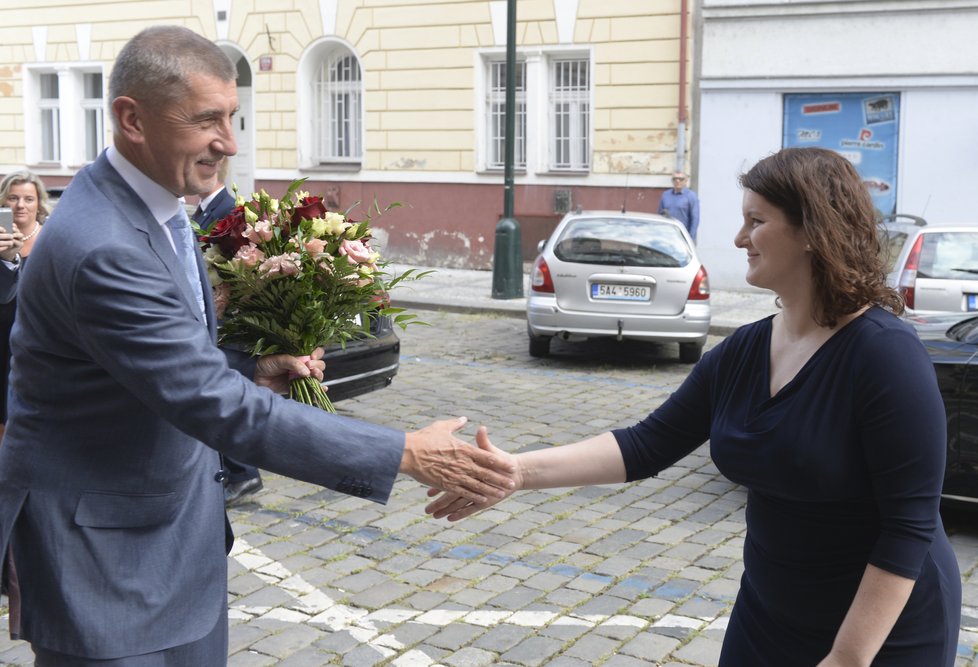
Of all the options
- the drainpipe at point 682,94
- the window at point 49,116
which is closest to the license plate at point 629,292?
the drainpipe at point 682,94

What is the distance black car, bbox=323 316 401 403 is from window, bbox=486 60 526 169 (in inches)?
504

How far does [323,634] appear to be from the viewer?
5.08 metres

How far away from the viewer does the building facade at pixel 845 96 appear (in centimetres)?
1811

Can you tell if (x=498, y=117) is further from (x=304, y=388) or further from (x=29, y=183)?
(x=304, y=388)

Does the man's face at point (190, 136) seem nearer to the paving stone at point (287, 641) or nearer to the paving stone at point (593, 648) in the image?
the paving stone at point (287, 641)

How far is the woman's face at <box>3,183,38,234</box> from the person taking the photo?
25.5ft

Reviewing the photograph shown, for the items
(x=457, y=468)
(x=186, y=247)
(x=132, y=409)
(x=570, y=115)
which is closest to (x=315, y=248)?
(x=186, y=247)

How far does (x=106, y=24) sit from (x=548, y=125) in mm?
10493

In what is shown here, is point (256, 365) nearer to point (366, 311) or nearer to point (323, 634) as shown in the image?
point (366, 311)

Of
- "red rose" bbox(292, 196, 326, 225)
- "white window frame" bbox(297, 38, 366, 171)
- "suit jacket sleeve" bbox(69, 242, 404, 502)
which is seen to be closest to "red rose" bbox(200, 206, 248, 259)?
"red rose" bbox(292, 196, 326, 225)

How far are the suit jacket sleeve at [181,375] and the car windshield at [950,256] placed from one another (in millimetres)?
10024

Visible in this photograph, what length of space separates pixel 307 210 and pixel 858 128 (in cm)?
1638

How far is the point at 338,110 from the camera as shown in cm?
2388

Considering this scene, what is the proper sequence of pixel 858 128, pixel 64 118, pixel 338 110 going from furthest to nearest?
pixel 64 118 → pixel 338 110 → pixel 858 128
